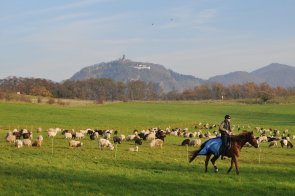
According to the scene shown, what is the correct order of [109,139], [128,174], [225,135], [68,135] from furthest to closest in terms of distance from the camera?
[109,139] < [68,135] < [225,135] < [128,174]

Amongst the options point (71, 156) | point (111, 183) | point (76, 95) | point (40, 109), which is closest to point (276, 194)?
point (111, 183)

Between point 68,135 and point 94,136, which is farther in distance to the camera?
point 94,136

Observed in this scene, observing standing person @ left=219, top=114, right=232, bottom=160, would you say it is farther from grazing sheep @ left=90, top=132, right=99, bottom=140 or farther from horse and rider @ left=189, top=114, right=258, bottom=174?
grazing sheep @ left=90, top=132, right=99, bottom=140

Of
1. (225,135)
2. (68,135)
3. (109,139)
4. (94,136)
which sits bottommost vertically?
(109,139)

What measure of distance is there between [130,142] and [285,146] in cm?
1420

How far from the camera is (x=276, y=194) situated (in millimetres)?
16359

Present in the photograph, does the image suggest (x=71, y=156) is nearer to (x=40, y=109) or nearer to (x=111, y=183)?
(x=111, y=183)

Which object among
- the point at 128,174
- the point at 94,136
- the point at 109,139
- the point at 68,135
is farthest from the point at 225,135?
the point at 94,136

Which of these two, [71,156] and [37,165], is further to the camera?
[71,156]

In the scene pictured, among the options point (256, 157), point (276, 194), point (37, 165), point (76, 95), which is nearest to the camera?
point (276, 194)

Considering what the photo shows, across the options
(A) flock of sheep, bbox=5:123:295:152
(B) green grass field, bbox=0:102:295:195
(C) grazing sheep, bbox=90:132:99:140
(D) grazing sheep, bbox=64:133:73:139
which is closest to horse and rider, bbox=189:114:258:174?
(B) green grass field, bbox=0:102:295:195

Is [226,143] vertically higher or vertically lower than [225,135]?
lower

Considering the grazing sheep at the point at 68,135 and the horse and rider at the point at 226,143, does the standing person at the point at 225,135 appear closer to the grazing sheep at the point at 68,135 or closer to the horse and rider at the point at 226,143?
the horse and rider at the point at 226,143

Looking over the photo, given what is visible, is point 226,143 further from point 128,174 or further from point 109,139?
point 109,139
